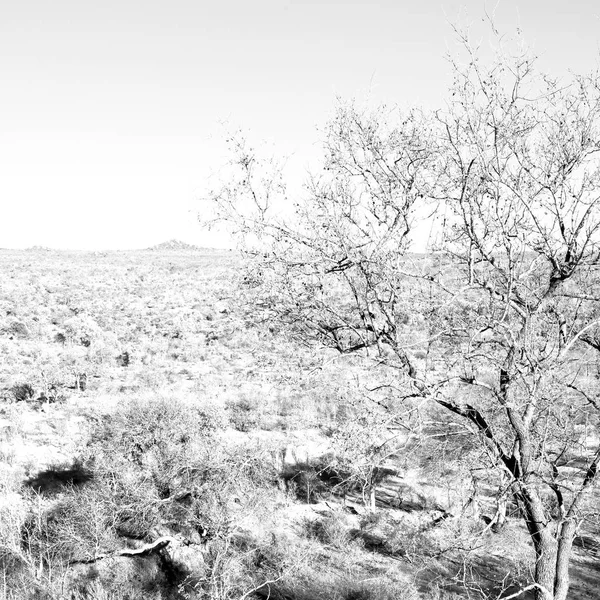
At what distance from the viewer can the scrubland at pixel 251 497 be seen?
6.30 meters

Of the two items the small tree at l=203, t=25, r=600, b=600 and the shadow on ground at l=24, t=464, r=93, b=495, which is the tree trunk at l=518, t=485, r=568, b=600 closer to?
the small tree at l=203, t=25, r=600, b=600

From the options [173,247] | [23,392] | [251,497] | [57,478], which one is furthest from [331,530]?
[173,247]

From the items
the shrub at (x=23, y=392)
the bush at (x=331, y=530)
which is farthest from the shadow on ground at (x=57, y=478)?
the shrub at (x=23, y=392)

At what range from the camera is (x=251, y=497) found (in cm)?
1105

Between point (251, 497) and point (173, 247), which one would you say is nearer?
point (251, 497)

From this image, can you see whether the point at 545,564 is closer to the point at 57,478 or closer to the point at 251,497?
the point at 251,497

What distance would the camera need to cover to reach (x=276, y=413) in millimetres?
17312

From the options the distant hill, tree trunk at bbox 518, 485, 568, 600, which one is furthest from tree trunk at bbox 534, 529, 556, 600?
the distant hill

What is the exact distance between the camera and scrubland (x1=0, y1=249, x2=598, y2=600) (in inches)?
248

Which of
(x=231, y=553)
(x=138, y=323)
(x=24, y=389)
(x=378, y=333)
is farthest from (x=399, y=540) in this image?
(x=138, y=323)

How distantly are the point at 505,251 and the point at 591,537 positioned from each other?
8.74 metres

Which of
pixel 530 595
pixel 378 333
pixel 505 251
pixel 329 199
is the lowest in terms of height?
pixel 530 595

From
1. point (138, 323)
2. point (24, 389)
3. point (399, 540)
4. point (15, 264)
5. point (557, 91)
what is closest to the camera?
point (557, 91)

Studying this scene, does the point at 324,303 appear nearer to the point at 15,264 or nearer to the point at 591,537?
the point at 591,537
